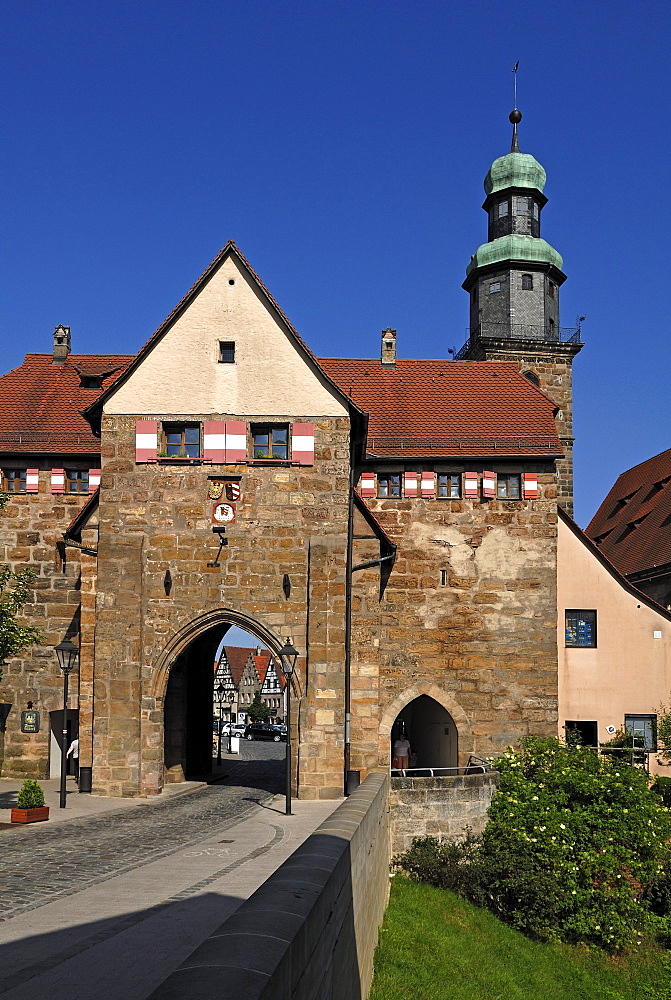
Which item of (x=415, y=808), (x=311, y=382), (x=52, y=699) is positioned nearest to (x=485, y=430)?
(x=311, y=382)

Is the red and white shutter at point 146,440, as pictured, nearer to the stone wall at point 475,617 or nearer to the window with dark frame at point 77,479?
the window with dark frame at point 77,479

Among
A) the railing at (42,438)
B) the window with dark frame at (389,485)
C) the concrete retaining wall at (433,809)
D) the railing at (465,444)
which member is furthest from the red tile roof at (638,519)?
the railing at (42,438)

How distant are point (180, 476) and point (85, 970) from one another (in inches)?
612

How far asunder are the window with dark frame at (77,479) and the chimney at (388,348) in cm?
927

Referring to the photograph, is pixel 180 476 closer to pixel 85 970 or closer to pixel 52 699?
pixel 52 699

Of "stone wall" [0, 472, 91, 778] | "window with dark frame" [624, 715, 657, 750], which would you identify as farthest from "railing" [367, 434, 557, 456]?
"stone wall" [0, 472, 91, 778]

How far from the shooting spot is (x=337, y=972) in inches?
265

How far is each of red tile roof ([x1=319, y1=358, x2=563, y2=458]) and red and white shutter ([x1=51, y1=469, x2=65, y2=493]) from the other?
7.39 meters

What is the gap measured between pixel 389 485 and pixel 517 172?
21.2m

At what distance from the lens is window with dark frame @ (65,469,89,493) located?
86.3ft

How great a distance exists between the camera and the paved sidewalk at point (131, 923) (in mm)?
6281

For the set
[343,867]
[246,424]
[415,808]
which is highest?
[246,424]

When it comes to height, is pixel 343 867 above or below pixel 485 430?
below

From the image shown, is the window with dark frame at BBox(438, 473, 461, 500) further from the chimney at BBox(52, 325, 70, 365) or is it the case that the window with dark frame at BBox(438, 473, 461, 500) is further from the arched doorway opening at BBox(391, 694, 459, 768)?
the chimney at BBox(52, 325, 70, 365)
